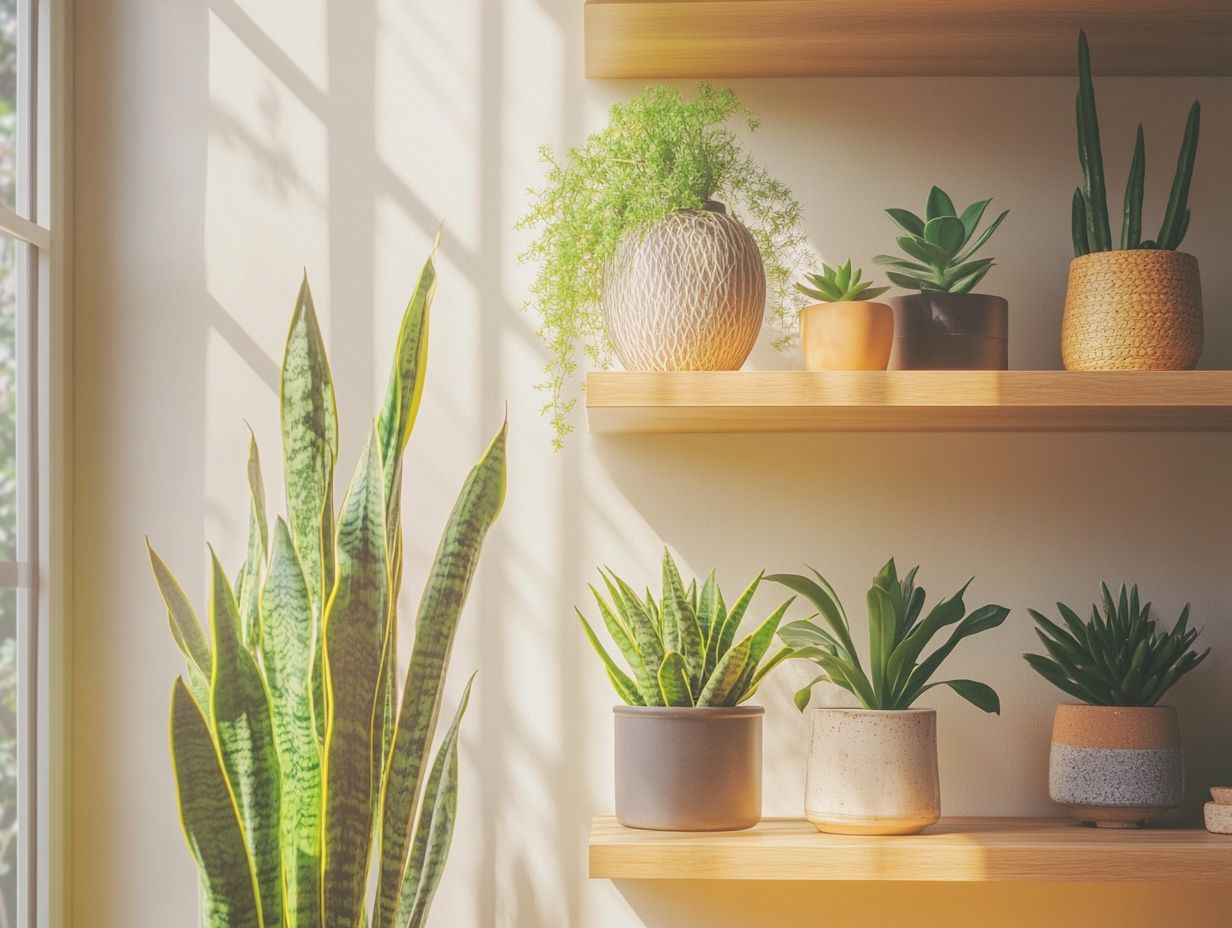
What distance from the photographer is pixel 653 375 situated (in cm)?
119

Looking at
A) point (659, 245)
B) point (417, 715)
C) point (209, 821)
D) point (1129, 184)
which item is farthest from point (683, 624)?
point (1129, 184)

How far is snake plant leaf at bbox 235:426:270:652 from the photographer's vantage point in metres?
1.22

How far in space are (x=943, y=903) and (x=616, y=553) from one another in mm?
546

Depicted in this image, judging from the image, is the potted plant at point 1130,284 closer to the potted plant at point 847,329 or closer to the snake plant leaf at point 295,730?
the potted plant at point 847,329

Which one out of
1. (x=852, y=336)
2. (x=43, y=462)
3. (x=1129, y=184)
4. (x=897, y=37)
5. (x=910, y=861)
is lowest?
(x=910, y=861)

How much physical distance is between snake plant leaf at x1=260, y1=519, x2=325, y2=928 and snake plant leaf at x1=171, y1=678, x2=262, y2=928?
4cm

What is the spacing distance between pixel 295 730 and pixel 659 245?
0.59 meters

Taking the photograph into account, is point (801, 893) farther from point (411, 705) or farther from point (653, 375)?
point (653, 375)

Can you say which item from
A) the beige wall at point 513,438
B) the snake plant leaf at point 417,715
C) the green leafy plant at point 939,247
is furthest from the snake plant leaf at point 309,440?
the green leafy plant at point 939,247

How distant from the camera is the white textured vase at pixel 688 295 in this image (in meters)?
1.23

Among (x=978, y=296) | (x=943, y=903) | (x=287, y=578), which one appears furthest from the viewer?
(x=943, y=903)

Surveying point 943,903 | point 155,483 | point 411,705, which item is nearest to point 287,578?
point 411,705

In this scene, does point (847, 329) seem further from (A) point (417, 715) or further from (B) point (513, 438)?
(A) point (417, 715)

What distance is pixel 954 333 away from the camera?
128 centimetres
